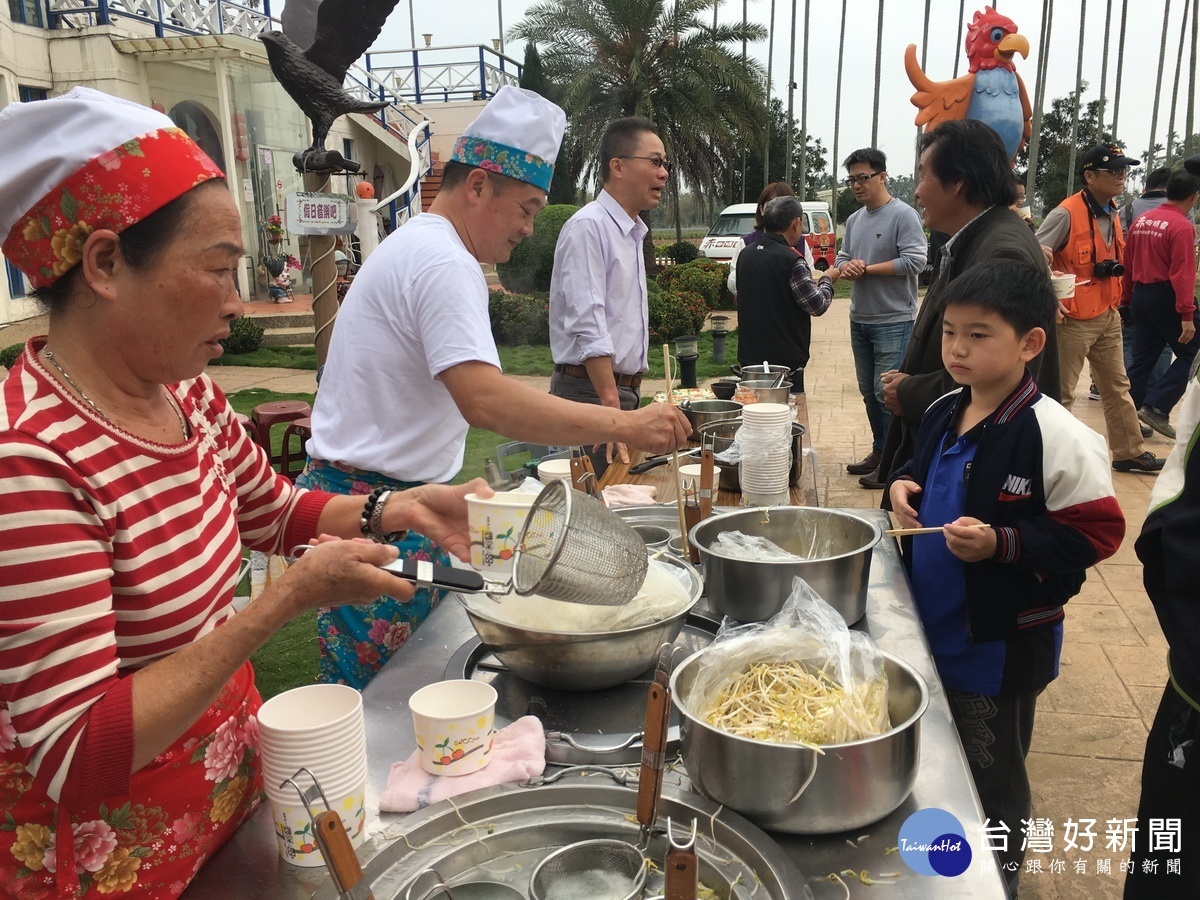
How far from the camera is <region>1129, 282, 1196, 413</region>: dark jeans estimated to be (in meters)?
7.25

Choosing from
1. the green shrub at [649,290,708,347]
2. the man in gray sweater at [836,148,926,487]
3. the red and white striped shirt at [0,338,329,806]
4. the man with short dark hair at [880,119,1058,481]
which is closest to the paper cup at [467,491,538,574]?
the red and white striped shirt at [0,338,329,806]

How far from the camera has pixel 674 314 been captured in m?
14.2

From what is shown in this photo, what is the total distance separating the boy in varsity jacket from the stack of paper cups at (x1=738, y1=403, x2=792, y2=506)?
1.65ft

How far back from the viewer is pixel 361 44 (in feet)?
17.1

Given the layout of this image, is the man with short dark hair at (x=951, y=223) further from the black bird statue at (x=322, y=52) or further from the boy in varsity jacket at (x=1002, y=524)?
the black bird statue at (x=322, y=52)

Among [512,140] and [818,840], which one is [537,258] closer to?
[512,140]

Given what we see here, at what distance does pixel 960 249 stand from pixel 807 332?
310 cm

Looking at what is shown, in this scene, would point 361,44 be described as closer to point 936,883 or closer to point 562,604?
point 562,604

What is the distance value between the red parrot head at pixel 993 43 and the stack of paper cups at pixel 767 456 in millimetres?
3579

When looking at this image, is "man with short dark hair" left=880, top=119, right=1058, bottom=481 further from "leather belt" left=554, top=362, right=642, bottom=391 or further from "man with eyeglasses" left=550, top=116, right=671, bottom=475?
"leather belt" left=554, top=362, right=642, bottom=391

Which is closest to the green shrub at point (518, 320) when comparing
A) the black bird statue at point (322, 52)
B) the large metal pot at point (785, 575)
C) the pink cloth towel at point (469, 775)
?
the black bird statue at point (322, 52)

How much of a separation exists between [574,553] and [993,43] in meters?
5.21

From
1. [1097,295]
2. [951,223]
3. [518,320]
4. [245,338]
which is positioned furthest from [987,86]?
[245,338]

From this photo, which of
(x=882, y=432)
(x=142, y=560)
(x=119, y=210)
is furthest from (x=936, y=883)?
(x=882, y=432)
